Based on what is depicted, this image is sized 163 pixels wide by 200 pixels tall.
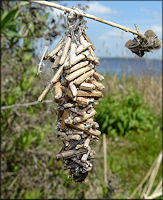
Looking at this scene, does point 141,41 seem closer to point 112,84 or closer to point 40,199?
point 40,199

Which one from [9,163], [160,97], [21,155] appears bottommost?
[9,163]

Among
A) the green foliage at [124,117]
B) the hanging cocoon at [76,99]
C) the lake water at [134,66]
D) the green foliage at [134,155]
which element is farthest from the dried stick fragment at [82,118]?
the green foliage at [124,117]

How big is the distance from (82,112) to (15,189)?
214 centimetres

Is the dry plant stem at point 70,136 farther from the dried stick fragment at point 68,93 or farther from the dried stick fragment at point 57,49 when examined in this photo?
the dried stick fragment at point 57,49

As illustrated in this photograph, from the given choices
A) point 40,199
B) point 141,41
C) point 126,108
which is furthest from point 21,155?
point 126,108

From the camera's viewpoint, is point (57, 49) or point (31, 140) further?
point (31, 140)

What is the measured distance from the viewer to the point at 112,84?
5906 millimetres

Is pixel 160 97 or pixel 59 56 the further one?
pixel 160 97

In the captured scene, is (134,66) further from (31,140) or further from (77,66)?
(31,140)

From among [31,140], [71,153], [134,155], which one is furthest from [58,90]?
[134,155]

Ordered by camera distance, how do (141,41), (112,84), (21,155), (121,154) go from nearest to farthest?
(141,41)
(21,155)
(121,154)
(112,84)

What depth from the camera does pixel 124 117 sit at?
464 centimetres

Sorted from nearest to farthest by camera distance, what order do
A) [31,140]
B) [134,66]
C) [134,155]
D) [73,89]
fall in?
[73,89] < [134,66] < [31,140] < [134,155]

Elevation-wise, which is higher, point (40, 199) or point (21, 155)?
point (21, 155)
